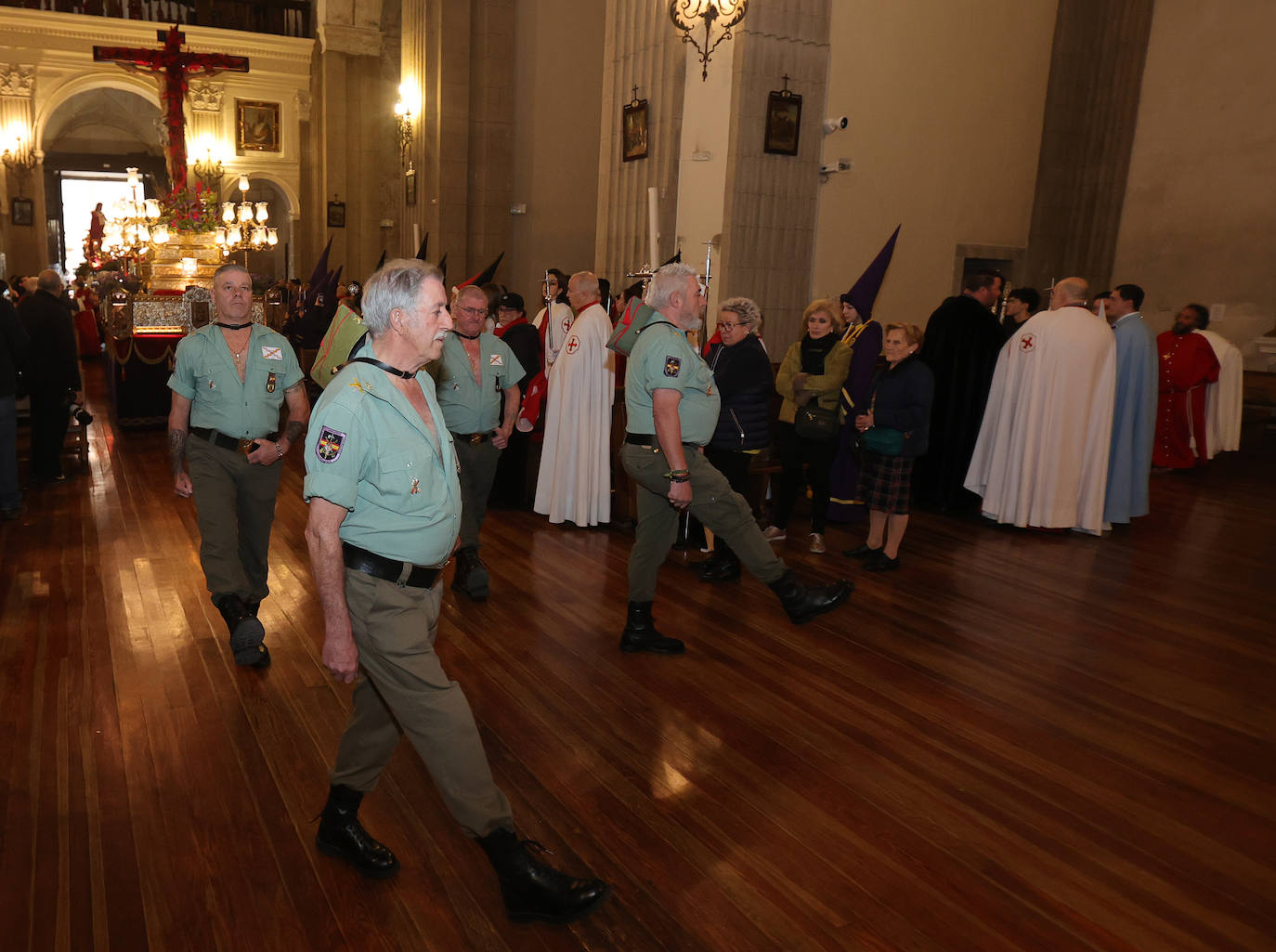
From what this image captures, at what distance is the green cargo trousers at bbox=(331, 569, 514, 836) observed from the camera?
7.38ft

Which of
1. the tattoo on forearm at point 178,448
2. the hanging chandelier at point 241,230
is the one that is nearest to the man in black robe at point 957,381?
the tattoo on forearm at point 178,448

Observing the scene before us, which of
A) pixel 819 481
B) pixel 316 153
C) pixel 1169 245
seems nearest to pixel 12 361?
pixel 819 481

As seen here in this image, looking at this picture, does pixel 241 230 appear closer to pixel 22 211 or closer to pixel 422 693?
pixel 22 211

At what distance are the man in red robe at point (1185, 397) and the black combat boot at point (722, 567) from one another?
6244 mm

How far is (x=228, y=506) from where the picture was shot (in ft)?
12.8

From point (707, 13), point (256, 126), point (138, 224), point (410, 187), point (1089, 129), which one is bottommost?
point (138, 224)

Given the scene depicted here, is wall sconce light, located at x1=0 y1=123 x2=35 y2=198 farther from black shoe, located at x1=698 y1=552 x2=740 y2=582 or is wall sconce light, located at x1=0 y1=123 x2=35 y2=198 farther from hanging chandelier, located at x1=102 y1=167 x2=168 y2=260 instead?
black shoe, located at x1=698 y1=552 x2=740 y2=582

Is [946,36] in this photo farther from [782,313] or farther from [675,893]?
[675,893]

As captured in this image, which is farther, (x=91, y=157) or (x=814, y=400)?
(x=91, y=157)

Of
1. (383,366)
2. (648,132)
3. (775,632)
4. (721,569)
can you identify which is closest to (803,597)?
(775,632)

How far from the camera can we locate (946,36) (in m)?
9.00

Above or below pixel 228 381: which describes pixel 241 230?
above

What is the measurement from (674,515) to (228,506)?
1.91 metres

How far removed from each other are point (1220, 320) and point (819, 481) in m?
8.21
